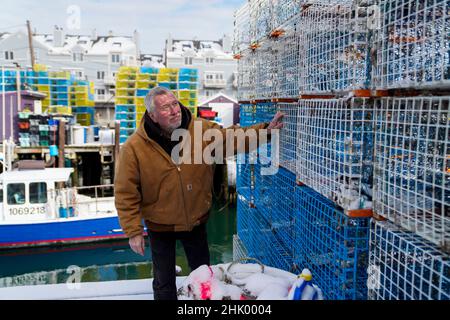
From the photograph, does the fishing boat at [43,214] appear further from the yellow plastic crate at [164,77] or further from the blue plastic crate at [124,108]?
the yellow plastic crate at [164,77]

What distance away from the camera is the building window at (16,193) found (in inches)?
421

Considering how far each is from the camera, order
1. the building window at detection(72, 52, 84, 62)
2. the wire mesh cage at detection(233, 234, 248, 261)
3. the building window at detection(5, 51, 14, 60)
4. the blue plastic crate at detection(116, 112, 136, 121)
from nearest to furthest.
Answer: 1. the wire mesh cage at detection(233, 234, 248, 261)
2. the blue plastic crate at detection(116, 112, 136, 121)
3. the building window at detection(5, 51, 14, 60)
4. the building window at detection(72, 52, 84, 62)

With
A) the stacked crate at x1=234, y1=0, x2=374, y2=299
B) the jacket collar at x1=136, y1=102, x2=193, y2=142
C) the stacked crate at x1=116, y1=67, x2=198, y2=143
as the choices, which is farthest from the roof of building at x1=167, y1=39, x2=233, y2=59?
the jacket collar at x1=136, y1=102, x2=193, y2=142

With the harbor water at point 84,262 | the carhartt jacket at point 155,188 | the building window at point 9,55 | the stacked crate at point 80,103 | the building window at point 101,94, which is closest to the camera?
the carhartt jacket at point 155,188

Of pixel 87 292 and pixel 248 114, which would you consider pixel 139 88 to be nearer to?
pixel 248 114

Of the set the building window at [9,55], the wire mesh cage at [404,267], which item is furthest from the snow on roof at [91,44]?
the wire mesh cage at [404,267]

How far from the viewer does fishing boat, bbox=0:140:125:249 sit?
35.7 feet

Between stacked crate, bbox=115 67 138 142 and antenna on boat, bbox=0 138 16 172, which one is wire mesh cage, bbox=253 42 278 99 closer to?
antenna on boat, bbox=0 138 16 172

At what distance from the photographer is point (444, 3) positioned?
52.9 inches

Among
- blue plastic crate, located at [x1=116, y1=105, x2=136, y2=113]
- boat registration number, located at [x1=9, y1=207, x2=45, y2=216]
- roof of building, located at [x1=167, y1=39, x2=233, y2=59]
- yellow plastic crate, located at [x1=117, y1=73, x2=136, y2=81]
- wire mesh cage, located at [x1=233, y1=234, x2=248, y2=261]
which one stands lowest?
boat registration number, located at [x1=9, y1=207, x2=45, y2=216]

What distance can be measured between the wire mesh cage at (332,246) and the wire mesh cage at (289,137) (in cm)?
36

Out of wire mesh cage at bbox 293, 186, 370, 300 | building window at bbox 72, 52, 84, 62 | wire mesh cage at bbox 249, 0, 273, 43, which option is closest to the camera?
wire mesh cage at bbox 293, 186, 370, 300

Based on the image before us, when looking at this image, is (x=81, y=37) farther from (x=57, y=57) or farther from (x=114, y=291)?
(x=114, y=291)

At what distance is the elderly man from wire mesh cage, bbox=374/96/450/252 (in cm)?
122
